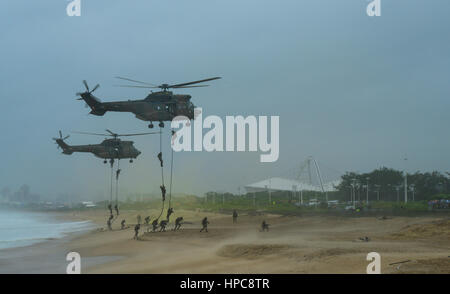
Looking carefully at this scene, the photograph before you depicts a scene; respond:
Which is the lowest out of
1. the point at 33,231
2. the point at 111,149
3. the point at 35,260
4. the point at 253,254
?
the point at 33,231

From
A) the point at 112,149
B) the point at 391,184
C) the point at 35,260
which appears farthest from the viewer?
the point at 391,184

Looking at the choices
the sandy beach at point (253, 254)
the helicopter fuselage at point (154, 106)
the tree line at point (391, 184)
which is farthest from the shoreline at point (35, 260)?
the tree line at point (391, 184)

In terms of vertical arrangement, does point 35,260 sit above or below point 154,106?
below

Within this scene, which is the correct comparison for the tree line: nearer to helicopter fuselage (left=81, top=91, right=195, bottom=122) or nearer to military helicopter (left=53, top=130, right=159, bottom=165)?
military helicopter (left=53, top=130, right=159, bottom=165)

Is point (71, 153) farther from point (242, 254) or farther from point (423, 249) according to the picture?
point (423, 249)

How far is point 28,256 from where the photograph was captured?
1151 inches

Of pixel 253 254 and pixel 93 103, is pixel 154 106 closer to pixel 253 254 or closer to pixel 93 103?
pixel 93 103

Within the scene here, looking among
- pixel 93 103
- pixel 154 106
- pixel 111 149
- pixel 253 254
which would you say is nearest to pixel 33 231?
pixel 111 149

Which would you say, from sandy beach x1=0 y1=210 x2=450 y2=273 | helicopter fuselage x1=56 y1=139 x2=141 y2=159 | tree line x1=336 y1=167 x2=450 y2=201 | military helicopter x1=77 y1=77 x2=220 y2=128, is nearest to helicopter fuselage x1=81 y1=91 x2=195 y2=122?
military helicopter x1=77 y1=77 x2=220 y2=128

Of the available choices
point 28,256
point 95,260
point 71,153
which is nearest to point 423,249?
point 95,260

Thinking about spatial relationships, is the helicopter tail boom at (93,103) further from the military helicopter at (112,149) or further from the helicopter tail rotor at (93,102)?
the military helicopter at (112,149)

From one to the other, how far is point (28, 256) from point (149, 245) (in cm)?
835

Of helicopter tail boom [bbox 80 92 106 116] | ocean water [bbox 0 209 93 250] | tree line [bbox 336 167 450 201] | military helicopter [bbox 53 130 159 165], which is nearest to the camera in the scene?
helicopter tail boom [bbox 80 92 106 116]
